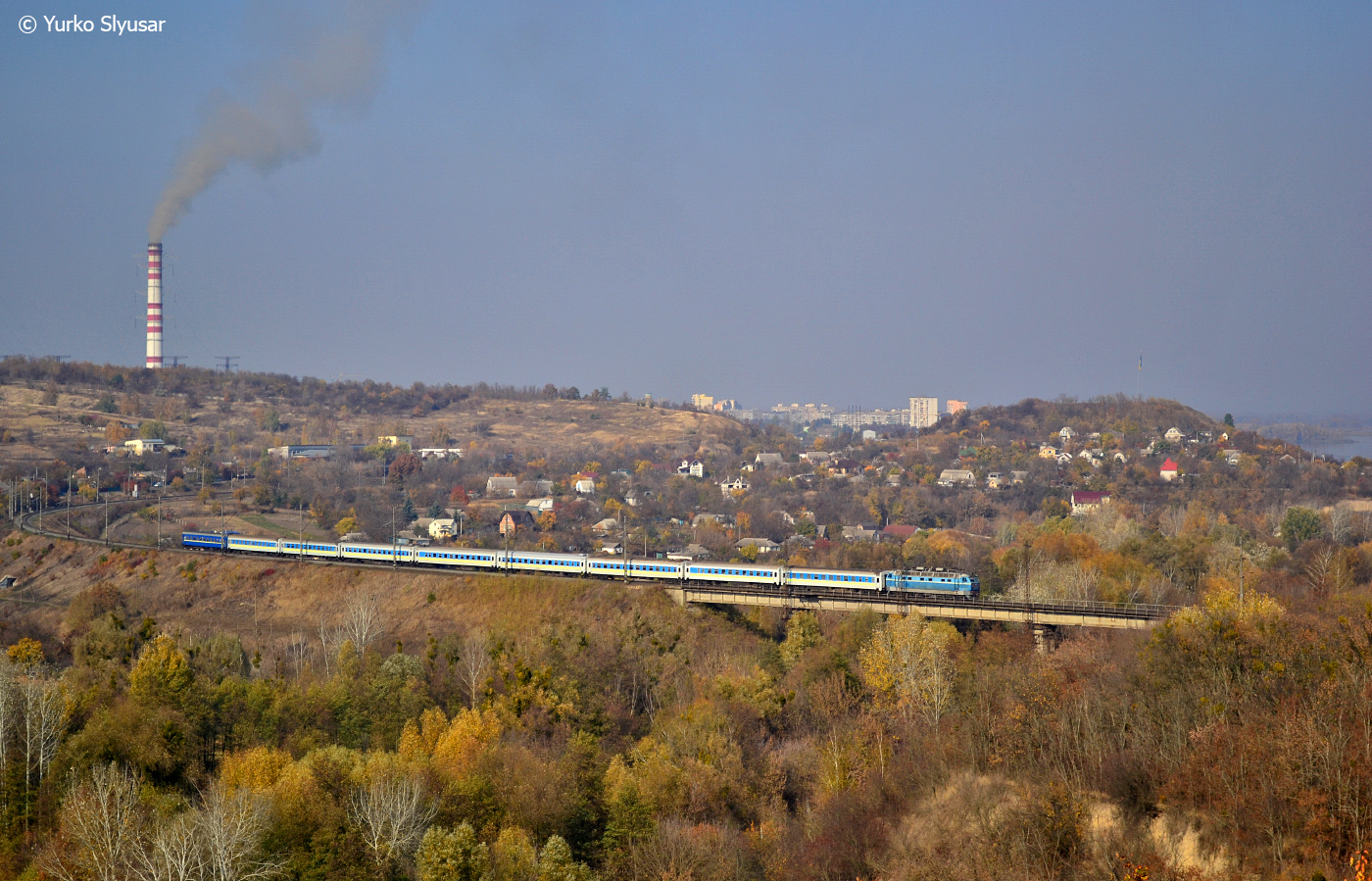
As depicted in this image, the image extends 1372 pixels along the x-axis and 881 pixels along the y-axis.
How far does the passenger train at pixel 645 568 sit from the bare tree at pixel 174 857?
107 feet

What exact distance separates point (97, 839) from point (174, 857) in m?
2.41

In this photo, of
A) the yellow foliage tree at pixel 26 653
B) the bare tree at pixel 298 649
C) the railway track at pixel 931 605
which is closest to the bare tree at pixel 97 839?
the bare tree at pixel 298 649

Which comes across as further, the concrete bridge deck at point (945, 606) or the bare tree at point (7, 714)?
the concrete bridge deck at point (945, 606)

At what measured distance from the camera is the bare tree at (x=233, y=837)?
24.4 metres

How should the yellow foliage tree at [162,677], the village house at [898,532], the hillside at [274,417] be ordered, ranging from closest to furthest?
the yellow foliage tree at [162,677], the village house at [898,532], the hillside at [274,417]

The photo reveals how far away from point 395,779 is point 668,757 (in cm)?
838

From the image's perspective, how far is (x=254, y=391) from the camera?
188 meters

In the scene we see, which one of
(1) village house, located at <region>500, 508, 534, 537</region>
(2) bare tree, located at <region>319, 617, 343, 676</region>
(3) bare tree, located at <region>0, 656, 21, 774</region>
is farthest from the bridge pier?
(1) village house, located at <region>500, 508, 534, 537</region>

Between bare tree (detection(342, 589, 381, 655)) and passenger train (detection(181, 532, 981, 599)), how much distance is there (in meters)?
5.47

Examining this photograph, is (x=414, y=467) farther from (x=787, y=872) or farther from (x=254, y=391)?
(x=787, y=872)

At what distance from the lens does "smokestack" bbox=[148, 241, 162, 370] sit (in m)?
154

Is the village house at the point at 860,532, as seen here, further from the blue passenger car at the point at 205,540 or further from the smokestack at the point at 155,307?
the smokestack at the point at 155,307

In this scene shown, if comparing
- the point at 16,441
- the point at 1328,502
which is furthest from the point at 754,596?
the point at 16,441

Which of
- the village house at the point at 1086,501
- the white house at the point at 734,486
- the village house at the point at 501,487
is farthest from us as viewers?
the white house at the point at 734,486
